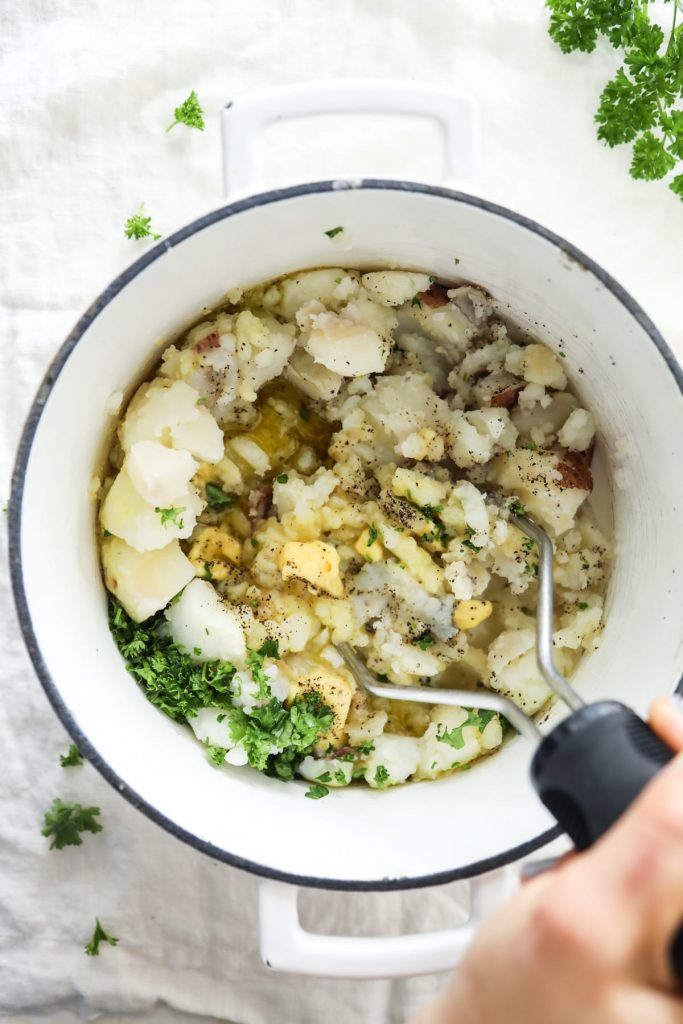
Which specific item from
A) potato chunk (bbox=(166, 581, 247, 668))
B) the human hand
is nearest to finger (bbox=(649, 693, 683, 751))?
the human hand

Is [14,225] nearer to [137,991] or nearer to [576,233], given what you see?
[576,233]

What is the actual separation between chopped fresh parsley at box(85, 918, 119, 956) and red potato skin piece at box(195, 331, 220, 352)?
3.13 feet

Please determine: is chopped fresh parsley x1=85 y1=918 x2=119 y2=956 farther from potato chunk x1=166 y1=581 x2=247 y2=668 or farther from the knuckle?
the knuckle

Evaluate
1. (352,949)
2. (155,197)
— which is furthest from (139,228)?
(352,949)

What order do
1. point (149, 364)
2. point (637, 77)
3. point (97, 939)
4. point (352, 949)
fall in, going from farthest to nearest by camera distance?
1. point (97, 939)
2. point (637, 77)
3. point (149, 364)
4. point (352, 949)

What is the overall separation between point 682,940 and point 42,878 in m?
1.25

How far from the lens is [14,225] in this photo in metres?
1.63

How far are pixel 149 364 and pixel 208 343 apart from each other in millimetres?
87

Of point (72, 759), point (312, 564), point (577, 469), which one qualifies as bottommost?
point (72, 759)

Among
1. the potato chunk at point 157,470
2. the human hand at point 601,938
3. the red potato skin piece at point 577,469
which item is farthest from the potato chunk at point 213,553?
the human hand at point 601,938

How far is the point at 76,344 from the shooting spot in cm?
115

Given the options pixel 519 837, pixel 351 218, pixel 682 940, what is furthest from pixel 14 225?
pixel 682 940

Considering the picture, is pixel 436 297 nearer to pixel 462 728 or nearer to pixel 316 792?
pixel 462 728

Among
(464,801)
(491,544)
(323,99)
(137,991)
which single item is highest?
(323,99)
